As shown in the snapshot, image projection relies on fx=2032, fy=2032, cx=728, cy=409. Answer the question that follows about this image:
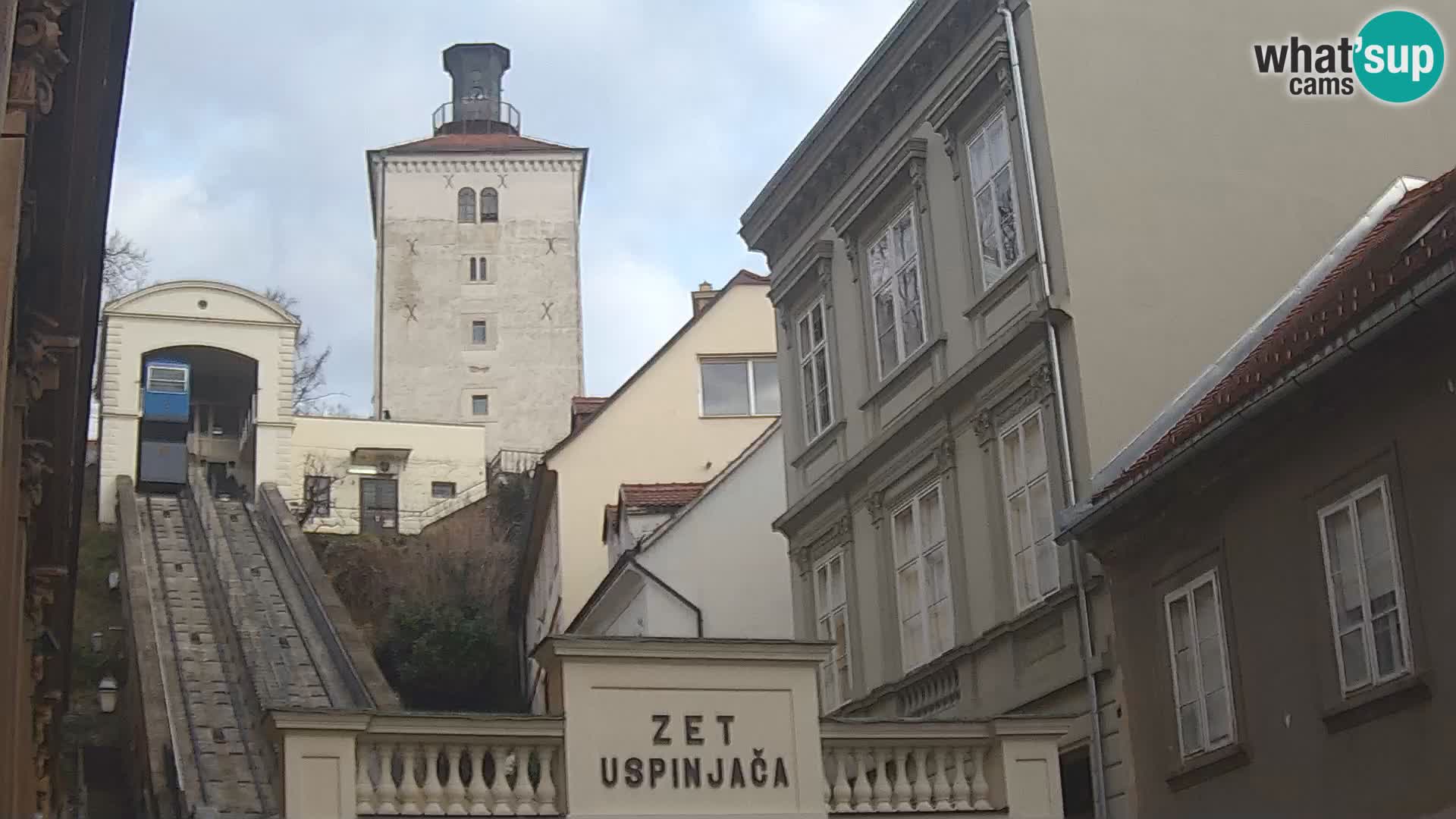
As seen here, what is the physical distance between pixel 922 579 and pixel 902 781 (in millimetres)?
6363

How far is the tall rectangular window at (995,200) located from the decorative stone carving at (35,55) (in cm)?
1105

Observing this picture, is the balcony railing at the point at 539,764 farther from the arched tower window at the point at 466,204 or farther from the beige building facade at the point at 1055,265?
the arched tower window at the point at 466,204

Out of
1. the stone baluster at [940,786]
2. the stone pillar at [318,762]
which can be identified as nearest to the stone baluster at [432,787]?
the stone pillar at [318,762]

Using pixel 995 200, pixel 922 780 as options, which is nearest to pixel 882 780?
pixel 922 780

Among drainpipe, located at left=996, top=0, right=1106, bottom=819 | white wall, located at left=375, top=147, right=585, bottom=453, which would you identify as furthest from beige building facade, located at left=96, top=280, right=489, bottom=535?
drainpipe, located at left=996, top=0, right=1106, bottom=819

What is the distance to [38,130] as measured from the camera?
494 inches

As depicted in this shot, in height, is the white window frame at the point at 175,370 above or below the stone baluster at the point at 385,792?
above

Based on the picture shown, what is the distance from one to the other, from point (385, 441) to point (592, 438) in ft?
93.8

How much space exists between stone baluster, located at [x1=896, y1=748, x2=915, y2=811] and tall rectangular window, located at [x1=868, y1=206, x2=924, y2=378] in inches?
283

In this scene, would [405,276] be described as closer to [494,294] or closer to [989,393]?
[494,294]

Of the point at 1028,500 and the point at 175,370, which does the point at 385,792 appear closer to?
the point at 1028,500

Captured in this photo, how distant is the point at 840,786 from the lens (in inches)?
624

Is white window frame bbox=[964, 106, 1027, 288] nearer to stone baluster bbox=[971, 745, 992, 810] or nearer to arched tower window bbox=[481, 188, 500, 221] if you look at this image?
stone baluster bbox=[971, 745, 992, 810]

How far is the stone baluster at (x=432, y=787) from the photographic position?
14.5 meters
